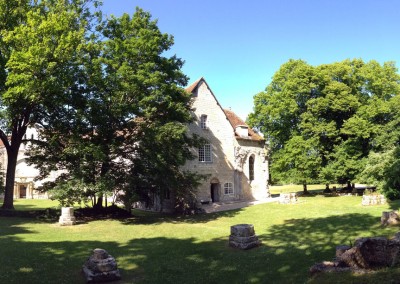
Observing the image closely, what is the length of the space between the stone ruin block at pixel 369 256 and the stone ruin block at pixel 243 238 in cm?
539

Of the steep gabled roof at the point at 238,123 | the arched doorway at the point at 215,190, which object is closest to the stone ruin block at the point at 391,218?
the arched doorway at the point at 215,190

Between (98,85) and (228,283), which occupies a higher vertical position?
(98,85)

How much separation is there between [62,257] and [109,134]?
1169 centimetres

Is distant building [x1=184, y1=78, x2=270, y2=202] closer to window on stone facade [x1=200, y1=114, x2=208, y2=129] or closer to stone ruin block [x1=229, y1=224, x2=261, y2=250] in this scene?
window on stone facade [x1=200, y1=114, x2=208, y2=129]

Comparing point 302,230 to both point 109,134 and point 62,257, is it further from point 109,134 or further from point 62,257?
point 109,134

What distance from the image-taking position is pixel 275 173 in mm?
40781

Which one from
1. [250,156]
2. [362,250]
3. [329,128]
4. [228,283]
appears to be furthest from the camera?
[250,156]

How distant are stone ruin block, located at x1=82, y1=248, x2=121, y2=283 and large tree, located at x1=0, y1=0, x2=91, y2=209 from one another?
13202 millimetres

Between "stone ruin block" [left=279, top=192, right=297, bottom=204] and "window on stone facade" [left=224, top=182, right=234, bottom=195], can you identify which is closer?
"stone ruin block" [left=279, top=192, right=297, bottom=204]

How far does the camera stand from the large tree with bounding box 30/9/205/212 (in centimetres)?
2252

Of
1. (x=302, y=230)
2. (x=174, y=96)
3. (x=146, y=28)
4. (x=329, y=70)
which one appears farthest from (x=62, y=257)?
(x=329, y=70)

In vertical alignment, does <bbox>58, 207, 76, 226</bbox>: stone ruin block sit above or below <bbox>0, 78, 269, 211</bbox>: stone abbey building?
below

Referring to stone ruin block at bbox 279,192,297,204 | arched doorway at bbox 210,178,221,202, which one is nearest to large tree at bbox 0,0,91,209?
arched doorway at bbox 210,178,221,202

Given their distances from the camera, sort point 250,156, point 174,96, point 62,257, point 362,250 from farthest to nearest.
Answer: point 250,156 → point 174,96 → point 62,257 → point 362,250
